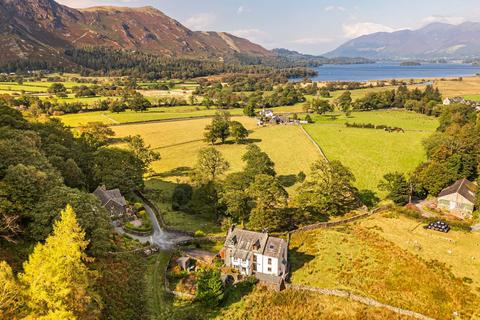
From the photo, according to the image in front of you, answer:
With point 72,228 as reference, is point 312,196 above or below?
below

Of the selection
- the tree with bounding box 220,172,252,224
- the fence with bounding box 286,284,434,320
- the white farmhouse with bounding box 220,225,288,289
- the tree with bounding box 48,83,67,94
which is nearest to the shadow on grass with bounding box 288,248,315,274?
the white farmhouse with bounding box 220,225,288,289

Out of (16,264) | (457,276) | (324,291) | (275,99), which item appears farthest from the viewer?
(275,99)

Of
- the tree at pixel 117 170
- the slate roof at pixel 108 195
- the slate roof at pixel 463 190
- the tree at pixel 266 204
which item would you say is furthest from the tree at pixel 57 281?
the slate roof at pixel 463 190

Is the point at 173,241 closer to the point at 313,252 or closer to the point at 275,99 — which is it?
the point at 313,252

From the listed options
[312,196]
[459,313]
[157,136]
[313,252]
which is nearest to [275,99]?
[157,136]

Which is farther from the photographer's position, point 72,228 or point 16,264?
point 16,264

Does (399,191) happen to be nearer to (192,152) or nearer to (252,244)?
(252,244)
